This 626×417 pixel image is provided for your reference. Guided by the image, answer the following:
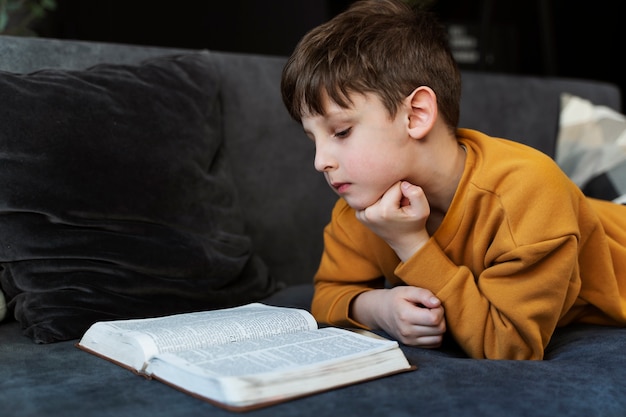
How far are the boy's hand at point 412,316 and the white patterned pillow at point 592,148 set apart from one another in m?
0.88

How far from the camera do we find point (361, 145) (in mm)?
1177

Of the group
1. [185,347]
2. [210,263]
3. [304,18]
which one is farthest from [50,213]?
[304,18]

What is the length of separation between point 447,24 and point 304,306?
2.46 metres

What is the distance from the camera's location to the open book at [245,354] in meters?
0.87

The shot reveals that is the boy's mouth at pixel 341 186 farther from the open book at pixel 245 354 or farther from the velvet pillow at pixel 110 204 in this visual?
the velvet pillow at pixel 110 204

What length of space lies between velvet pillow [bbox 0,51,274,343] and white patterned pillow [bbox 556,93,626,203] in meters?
0.94

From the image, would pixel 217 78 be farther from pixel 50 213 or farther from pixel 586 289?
pixel 586 289

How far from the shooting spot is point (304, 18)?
2643 mm

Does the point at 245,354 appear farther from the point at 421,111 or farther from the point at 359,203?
the point at 421,111

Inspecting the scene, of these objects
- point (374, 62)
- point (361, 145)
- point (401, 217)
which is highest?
point (374, 62)

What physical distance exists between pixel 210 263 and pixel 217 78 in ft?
1.43

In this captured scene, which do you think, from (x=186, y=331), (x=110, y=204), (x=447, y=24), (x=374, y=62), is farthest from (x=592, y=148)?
(x=447, y=24)

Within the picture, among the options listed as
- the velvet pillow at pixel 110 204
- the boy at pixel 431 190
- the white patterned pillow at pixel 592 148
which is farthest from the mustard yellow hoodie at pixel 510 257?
the white patterned pillow at pixel 592 148

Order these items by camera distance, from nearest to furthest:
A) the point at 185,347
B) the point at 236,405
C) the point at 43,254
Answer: the point at 236,405
the point at 185,347
the point at 43,254
